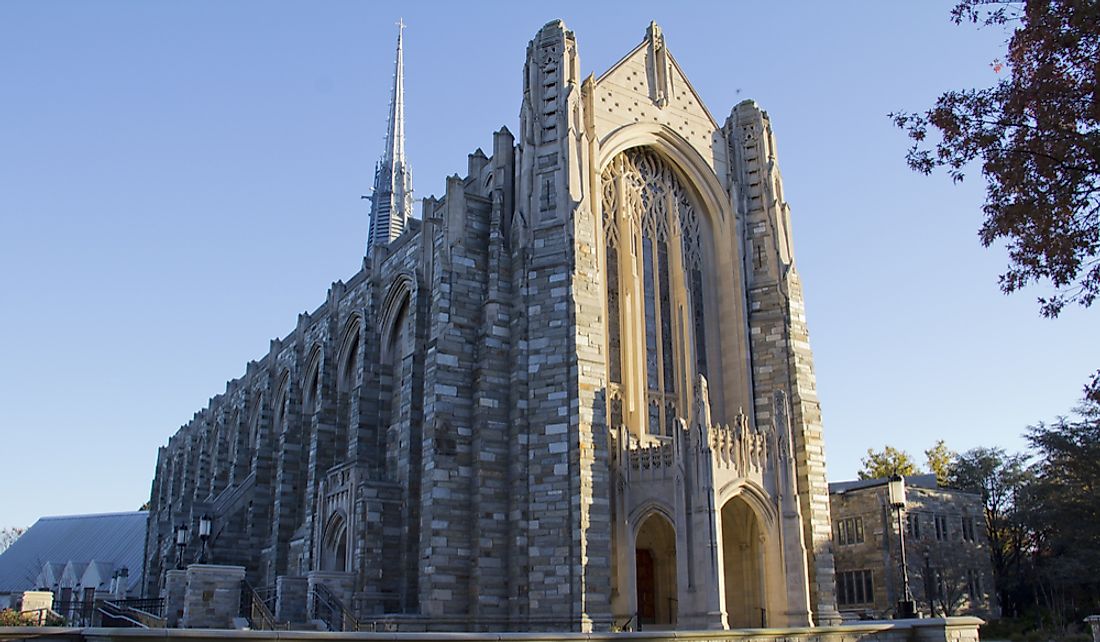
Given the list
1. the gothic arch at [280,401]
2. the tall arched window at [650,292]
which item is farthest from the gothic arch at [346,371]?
the tall arched window at [650,292]

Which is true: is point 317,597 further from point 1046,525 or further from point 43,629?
point 1046,525

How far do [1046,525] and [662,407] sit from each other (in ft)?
94.1

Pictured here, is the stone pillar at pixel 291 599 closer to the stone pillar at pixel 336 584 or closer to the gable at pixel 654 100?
the stone pillar at pixel 336 584

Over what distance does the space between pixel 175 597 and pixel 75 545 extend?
7119 cm

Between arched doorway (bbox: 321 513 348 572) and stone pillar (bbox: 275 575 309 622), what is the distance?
3311 millimetres

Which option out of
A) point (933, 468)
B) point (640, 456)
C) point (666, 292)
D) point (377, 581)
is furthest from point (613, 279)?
point (933, 468)

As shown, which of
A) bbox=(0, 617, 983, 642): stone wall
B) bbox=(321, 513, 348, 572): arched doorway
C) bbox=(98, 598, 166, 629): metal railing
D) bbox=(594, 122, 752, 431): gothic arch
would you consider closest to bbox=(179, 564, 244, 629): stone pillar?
bbox=(98, 598, 166, 629): metal railing

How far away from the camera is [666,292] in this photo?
30484mm

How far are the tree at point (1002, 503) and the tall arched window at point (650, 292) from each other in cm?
2829

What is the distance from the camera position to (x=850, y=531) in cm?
4628

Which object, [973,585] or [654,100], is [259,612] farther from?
[973,585]

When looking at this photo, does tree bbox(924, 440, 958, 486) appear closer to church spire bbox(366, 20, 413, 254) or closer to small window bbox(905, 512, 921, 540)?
small window bbox(905, 512, 921, 540)

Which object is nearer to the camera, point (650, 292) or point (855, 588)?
point (650, 292)

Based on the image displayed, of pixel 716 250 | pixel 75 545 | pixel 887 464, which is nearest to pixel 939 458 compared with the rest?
pixel 887 464
